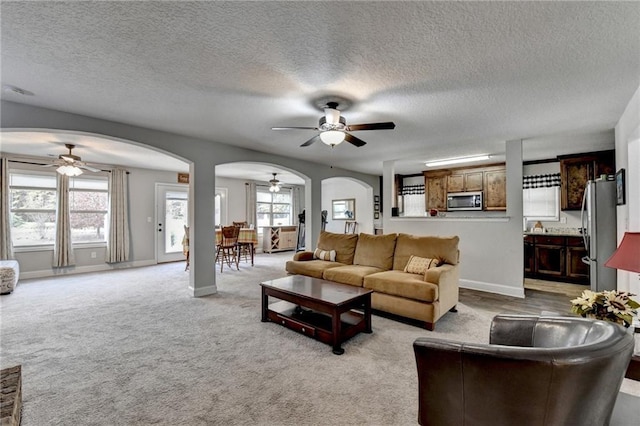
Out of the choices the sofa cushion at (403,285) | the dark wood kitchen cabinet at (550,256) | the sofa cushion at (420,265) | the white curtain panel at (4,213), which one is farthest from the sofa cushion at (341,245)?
the white curtain panel at (4,213)

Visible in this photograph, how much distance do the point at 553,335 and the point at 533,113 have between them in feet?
9.50

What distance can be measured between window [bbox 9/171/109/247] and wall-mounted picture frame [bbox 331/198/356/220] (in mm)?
6453

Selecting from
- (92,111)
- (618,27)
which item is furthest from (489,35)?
(92,111)

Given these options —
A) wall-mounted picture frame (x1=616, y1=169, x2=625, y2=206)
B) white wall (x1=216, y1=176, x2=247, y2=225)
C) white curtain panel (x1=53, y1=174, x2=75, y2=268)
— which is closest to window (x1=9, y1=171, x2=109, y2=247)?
white curtain panel (x1=53, y1=174, x2=75, y2=268)

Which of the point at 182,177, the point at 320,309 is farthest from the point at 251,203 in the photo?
the point at 320,309

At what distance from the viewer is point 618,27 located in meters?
1.78

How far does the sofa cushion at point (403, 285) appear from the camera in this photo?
301 cm

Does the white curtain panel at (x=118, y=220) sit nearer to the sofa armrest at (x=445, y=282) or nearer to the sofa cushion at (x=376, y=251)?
the sofa cushion at (x=376, y=251)

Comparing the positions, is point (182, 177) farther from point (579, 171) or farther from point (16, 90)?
point (579, 171)

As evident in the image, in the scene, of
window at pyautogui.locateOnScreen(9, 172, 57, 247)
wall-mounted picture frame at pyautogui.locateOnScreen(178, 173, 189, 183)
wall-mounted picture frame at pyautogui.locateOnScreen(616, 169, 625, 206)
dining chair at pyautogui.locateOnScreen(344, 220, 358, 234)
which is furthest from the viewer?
dining chair at pyautogui.locateOnScreen(344, 220, 358, 234)

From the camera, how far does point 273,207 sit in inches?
390

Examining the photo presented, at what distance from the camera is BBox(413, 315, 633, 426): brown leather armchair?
947 millimetres

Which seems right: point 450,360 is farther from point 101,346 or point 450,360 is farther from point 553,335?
point 101,346

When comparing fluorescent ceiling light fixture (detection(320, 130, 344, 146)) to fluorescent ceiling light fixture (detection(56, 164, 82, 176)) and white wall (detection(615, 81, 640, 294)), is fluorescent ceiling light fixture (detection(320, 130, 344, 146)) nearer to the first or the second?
white wall (detection(615, 81, 640, 294))
